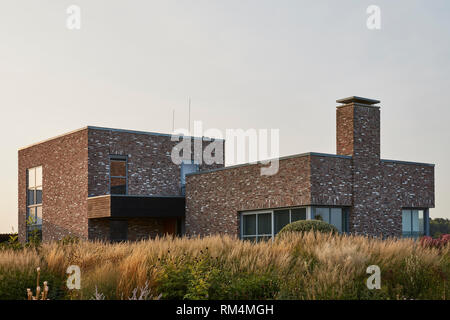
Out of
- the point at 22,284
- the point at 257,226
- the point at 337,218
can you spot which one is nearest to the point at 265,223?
the point at 257,226

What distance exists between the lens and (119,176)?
28.3m

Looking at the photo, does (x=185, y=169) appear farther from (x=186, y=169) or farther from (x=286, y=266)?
(x=286, y=266)

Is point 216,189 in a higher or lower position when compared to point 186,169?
lower

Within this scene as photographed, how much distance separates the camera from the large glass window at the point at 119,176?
90.4ft

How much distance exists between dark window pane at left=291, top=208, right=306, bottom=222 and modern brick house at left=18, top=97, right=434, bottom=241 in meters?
0.06

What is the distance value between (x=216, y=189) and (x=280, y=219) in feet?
12.5

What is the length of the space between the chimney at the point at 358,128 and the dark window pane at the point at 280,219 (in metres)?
3.31

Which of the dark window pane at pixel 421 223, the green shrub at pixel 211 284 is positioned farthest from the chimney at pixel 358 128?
the green shrub at pixel 211 284

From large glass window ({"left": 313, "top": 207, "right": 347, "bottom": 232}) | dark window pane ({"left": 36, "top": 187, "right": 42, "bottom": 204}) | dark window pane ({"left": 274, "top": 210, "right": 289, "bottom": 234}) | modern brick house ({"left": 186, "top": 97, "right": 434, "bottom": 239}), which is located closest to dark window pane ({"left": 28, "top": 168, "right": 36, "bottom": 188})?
dark window pane ({"left": 36, "top": 187, "right": 42, "bottom": 204})

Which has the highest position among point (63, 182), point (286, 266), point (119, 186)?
point (63, 182)

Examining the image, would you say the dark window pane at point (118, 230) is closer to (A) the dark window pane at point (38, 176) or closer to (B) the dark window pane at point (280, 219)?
(A) the dark window pane at point (38, 176)

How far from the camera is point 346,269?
10062mm

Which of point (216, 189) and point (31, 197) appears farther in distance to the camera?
point (31, 197)
